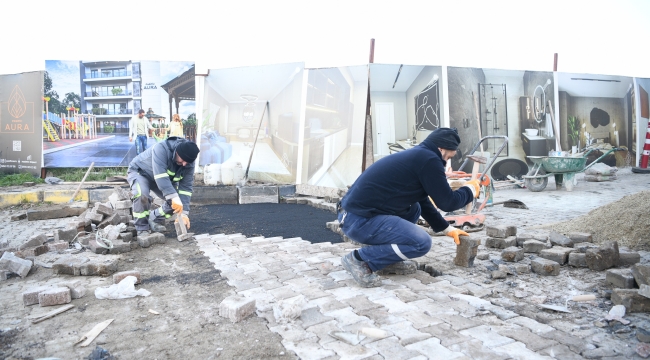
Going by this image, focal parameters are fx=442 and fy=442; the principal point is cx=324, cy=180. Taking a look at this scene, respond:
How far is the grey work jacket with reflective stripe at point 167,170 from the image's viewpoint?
5484 mm

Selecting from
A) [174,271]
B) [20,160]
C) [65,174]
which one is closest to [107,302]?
[174,271]

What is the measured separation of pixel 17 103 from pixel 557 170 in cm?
1355

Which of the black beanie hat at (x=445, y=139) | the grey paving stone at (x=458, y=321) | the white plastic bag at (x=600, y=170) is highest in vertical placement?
the black beanie hat at (x=445, y=139)

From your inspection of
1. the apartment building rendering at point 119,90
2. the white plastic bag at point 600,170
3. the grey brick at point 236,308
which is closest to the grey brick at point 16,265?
the grey brick at point 236,308

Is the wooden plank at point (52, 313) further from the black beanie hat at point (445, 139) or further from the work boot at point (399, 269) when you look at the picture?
the black beanie hat at point (445, 139)

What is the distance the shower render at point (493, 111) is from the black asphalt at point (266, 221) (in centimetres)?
524

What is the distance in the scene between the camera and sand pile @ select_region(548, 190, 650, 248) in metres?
4.65

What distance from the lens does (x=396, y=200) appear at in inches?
147

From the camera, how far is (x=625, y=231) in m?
4.81

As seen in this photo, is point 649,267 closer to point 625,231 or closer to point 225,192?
point 625,231

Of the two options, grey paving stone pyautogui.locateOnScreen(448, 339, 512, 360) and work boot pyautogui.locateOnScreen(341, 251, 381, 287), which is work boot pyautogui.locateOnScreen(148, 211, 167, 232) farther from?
grey paving stone pyautogui.locateOnScreen(448, 339, 512, 360)

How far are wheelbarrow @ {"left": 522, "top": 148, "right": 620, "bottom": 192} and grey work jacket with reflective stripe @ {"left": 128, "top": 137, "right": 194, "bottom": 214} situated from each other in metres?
7.23

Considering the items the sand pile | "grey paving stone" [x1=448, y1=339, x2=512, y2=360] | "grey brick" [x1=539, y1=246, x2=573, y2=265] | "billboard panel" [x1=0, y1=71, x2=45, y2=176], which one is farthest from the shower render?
"billboard panel" [x1=0, y1=71, x2=45, y2=176]

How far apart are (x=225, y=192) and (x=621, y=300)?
765 centimetres
